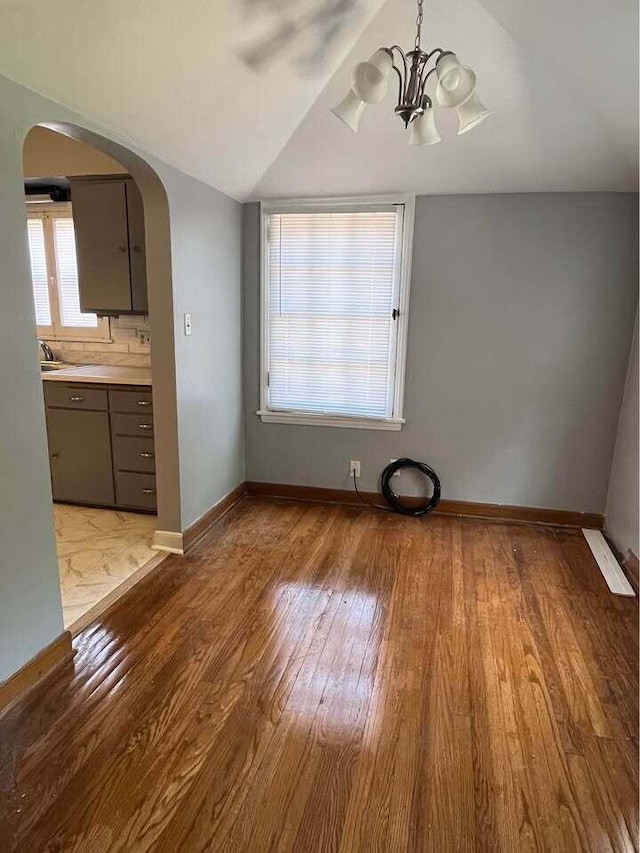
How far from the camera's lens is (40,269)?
4.10 metres

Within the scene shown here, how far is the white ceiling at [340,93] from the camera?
1.71m

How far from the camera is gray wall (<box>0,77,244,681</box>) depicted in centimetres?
171

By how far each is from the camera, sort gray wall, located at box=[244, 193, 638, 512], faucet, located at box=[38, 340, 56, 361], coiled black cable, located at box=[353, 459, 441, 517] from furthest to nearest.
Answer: faucet, located at box=[38, 340, 56, 361] < coiled black cable, located at box=[353, 459, 441, 517] < gray wall, located at box=[244, 193, 638, 512]

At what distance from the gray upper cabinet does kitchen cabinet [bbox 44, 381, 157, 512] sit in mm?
591

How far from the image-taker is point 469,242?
3.27 meters

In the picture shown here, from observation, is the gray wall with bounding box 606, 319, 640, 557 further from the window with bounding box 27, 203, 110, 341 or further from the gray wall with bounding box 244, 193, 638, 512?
the window with bounding box 27, 203, 110, 341

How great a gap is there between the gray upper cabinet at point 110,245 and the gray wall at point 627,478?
3063mm

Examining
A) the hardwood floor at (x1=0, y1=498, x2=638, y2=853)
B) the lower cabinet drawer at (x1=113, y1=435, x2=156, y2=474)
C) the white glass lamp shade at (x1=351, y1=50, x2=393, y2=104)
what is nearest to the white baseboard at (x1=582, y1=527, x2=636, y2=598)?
the hardwood floor at (x1=0, y1=498, x2=638, y2=853)

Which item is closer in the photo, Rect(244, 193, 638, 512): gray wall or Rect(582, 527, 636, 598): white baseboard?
Rect(582, 527, 636, 598): white baseboard

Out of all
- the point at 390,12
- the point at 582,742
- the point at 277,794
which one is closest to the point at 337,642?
the point at 277,794

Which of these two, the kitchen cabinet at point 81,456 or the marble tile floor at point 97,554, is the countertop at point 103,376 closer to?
the kitchen cabinet at point 81,456

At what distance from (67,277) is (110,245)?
1.01 metres

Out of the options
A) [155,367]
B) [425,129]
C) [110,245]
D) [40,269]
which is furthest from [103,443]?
[425,129]

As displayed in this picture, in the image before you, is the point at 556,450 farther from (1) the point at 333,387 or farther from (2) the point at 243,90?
(2) the point at 243,90
